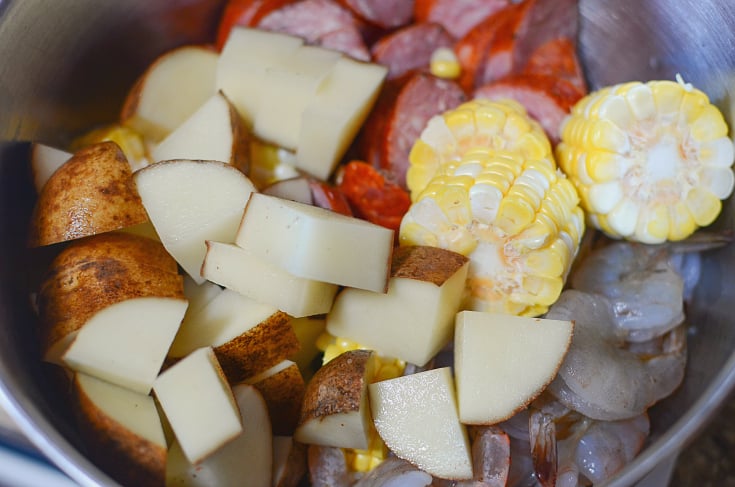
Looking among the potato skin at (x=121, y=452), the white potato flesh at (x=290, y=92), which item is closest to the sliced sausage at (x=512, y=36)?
the white potato flesh at (x=290, y=92)

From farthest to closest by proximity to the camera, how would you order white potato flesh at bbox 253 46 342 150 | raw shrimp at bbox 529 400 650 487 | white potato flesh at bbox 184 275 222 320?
white potato flesh at bbox 253 46 342 150
white potato flesh at bbox 184 275 222 320
raw shrimp at bbox 529 400 650 487

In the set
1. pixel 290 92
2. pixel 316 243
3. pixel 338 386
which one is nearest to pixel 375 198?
pixel 290 92

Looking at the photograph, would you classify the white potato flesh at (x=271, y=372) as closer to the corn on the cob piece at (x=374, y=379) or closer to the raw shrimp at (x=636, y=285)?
the corn on the cob piece at (x=374, y=379)

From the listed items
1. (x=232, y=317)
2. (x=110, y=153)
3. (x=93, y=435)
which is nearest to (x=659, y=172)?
(x=232, y=317)

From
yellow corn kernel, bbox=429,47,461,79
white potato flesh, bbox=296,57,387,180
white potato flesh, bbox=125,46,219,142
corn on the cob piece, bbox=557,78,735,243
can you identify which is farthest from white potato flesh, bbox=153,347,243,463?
yellow corn kernel, bbox=429,47,461,79

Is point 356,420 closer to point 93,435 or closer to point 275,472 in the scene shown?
point 275,472

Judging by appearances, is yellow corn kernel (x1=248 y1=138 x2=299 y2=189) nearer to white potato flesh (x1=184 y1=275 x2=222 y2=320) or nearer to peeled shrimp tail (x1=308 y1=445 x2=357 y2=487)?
white potato flesh (x1=184 y1=275 x2=222 y2=320)
